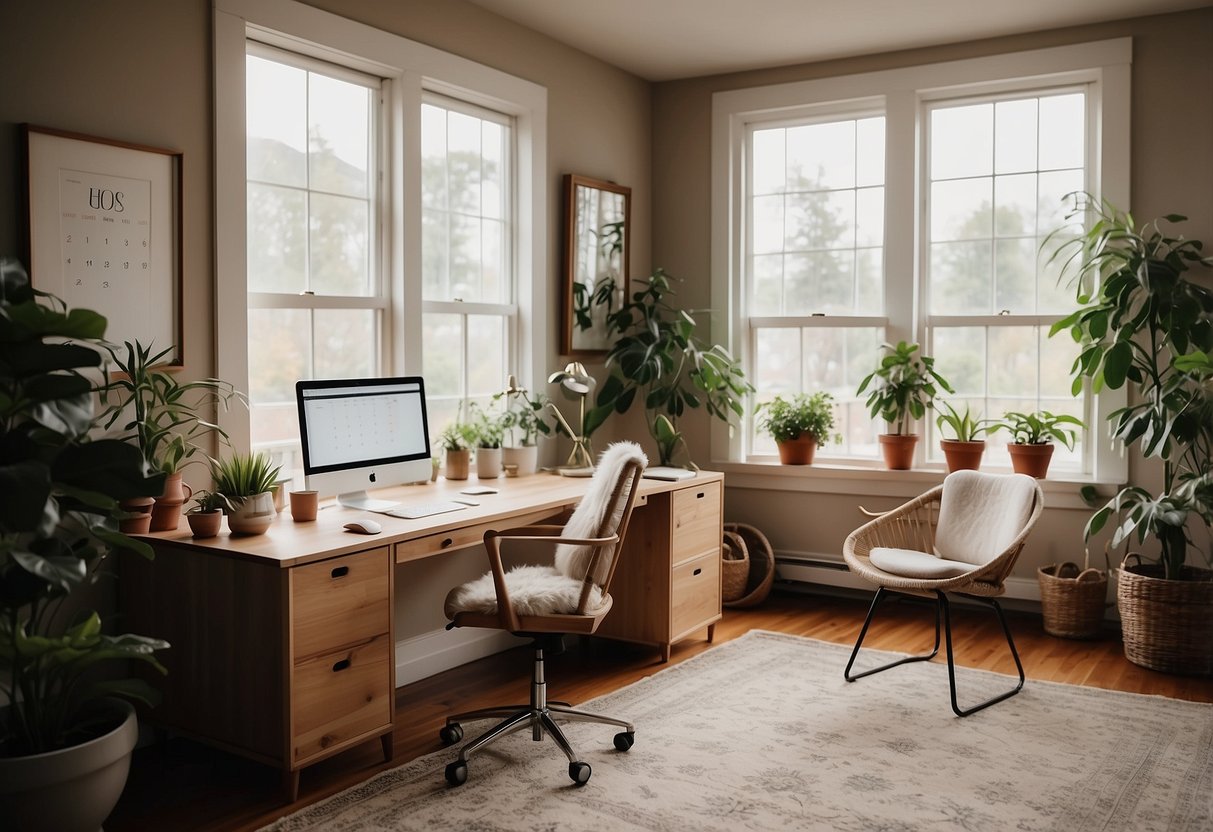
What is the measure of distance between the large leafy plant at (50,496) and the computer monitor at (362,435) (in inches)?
29.6

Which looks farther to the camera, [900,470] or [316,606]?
[900,470]

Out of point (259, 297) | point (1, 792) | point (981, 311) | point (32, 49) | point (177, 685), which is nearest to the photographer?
point (1, 792)

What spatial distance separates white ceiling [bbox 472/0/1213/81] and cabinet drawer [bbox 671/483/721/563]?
1997 millimetres

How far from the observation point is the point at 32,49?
8.97 feet

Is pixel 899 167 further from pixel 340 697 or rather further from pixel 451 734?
pixel 340 697

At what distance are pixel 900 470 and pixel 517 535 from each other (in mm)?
2497

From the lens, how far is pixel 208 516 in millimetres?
2861

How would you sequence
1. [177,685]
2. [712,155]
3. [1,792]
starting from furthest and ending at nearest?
[712,155] → [177,685] → [1,792]

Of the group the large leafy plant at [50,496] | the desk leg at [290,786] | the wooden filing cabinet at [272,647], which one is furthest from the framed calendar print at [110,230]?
the desk leg at [290,786]

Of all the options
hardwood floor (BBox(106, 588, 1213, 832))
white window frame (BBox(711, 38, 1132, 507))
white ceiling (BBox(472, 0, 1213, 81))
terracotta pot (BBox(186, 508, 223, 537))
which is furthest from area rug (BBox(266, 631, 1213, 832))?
white ceiling (BBox(472, 0, 1213, 81))

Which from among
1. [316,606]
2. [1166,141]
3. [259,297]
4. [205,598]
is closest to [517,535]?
[316,606]

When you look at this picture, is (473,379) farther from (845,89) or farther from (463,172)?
(845,89)

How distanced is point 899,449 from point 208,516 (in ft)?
10.5

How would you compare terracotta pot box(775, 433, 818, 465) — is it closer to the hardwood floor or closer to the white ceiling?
the hardwood floor
